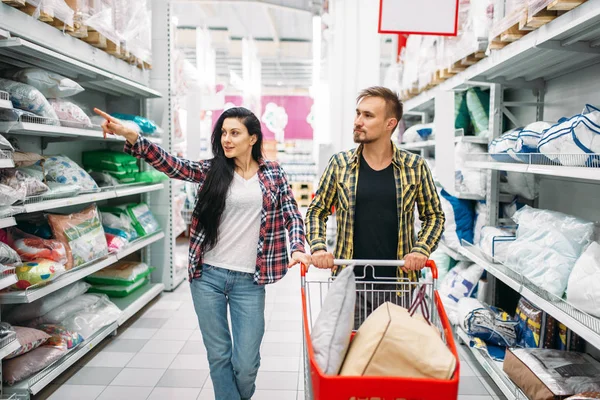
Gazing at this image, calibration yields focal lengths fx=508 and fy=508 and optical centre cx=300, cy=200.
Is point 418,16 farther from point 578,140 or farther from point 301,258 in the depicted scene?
point 301,258

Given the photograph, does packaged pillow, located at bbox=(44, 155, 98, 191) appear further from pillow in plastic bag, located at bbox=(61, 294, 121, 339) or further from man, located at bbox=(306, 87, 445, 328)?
man, located at bbox=(306, 87, 445, 328)

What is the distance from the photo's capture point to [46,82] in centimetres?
299

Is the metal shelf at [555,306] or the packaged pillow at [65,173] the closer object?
the metal shelf at [555,306]

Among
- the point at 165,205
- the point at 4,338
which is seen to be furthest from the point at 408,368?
the point at 165,205

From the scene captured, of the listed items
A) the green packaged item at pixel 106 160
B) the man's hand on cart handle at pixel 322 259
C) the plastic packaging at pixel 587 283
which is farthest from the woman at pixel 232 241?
the green packaged item at pixel 106 160

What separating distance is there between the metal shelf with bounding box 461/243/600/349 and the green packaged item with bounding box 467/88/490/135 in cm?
131

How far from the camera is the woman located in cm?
235

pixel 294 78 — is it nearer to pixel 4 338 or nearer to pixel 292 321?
pixel 292 321

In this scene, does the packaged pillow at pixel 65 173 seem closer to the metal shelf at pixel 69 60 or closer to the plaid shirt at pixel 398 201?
the metal shelf at pixel 69 60

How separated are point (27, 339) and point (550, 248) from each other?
9.28 feet

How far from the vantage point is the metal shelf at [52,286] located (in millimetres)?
2652

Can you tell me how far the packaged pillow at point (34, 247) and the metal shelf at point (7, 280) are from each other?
405 millimetres

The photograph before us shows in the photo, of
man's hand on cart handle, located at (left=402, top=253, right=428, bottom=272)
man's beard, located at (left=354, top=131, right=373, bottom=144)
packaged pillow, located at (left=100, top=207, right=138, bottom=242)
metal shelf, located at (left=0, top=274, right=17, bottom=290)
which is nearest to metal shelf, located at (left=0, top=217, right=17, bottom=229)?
metal shelf, located at (left=0, top=274, right=17, bottom=290)

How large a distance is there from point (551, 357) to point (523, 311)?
50 cm
